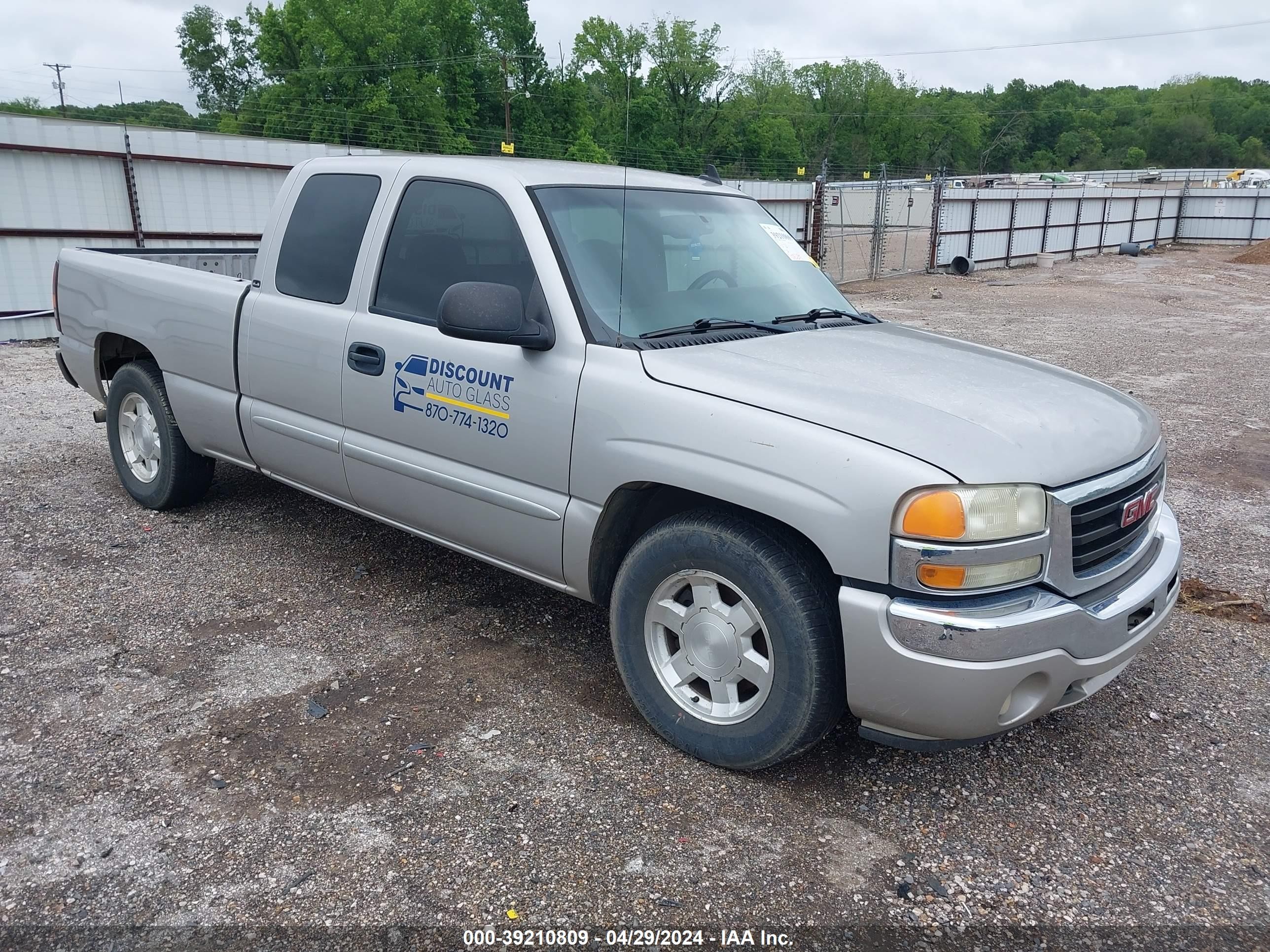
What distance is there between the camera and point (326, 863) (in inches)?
108

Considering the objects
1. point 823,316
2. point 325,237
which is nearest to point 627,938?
point 823,316

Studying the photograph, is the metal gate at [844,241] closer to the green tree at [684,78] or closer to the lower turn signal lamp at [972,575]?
the green tree at [684,78]

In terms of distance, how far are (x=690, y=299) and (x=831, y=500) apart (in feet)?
4.18

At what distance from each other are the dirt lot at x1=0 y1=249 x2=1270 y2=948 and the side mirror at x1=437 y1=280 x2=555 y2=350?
1347 millimetres

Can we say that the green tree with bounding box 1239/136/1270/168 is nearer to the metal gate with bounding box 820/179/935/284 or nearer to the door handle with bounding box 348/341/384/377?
the metal gate with bounding box 820/179/935/284

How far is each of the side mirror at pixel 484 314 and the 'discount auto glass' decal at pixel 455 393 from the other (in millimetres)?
235

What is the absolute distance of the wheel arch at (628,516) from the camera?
3203mm

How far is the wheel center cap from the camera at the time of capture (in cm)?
307

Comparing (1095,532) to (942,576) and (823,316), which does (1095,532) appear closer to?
(942,576)

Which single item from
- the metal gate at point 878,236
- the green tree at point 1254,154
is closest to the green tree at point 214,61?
the metal gate at point 878,236

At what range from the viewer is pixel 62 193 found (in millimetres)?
12328

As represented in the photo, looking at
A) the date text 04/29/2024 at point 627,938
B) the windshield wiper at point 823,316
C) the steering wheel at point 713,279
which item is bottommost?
the date text 04/29/2024 at point 627,938

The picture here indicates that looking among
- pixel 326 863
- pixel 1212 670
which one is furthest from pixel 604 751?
pixel 1212 670

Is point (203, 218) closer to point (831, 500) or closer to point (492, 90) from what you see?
point (492, 90)
